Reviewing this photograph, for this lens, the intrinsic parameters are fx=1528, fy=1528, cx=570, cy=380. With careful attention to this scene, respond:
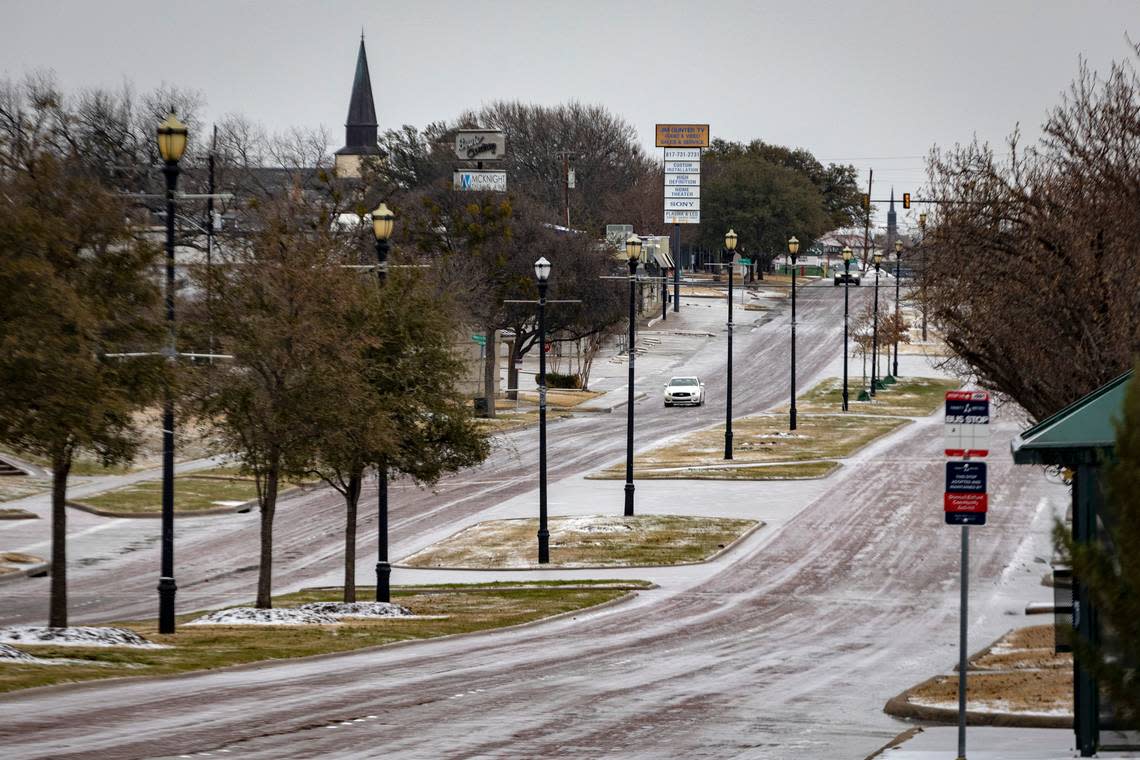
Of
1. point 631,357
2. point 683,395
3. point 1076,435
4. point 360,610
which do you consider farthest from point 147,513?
point 683,395

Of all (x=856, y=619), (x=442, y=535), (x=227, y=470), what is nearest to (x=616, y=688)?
(x=856, y=619)

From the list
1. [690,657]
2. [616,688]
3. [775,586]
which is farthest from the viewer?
[775,586]

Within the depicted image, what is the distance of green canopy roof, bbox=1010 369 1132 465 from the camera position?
14.2 meters

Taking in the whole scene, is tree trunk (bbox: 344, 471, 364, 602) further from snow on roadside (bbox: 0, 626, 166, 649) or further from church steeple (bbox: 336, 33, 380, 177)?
church steeple (bbox: 336, 33, 380, 177)

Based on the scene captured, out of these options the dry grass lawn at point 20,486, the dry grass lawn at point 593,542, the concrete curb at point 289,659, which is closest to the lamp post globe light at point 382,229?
the concrete curb at point 289,659

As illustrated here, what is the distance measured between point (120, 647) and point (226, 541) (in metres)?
21.4

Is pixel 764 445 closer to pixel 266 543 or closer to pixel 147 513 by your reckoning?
pixel 147 513

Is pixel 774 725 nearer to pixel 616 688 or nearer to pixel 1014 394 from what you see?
pixel 616 688

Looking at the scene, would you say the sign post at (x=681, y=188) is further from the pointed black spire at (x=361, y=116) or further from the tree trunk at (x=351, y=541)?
the tree trunk at (x=351, y=541)

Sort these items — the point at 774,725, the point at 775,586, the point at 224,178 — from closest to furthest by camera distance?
the point at 774,725
the point at 775,586
the point at 224,178

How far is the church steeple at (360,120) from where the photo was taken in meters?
180

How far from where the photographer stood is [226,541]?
42656 mm

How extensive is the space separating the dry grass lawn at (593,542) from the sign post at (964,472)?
76.7 ft

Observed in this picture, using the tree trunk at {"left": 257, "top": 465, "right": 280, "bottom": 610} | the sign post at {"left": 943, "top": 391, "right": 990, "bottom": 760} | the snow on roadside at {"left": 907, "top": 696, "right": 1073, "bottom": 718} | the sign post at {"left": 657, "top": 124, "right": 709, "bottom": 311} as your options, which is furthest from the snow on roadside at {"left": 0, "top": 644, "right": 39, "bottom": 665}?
the sign post at {"left": 657, "top": 124, "right": 709, "bottom": 311}
